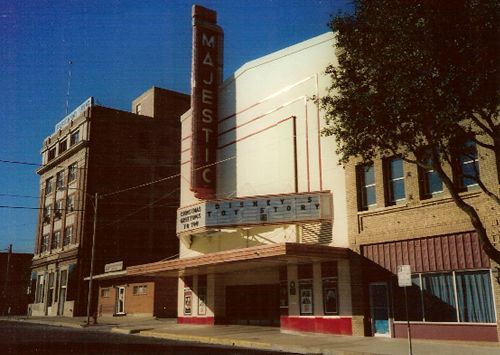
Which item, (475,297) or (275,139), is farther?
(275,139)

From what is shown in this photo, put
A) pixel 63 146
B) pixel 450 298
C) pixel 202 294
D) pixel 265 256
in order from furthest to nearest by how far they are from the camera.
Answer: pixel 63 146 < pixel 202 294 < pixel 265 256 < pixel 450 298

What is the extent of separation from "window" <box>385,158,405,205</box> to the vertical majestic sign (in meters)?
11.1

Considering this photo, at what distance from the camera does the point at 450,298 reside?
18.0 m

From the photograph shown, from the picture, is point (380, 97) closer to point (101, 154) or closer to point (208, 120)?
point (208, 120)

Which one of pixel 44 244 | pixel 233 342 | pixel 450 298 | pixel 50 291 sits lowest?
pixel 233 342

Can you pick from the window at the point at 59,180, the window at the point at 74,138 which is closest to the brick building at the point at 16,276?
the window at the point at 59,180

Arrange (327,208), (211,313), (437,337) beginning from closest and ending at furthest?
(437,337), (327,208), (211,313)

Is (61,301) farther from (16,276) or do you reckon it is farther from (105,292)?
(16,276)

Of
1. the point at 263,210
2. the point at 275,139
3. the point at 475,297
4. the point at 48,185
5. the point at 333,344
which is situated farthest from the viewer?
the point at 48,185

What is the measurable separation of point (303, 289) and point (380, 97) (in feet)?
38.1

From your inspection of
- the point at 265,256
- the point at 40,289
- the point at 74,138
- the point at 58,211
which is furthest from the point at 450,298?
the point at 40,289

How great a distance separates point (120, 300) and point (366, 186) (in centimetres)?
2966

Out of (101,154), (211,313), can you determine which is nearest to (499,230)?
(211,313)

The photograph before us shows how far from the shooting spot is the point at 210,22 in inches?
1165
